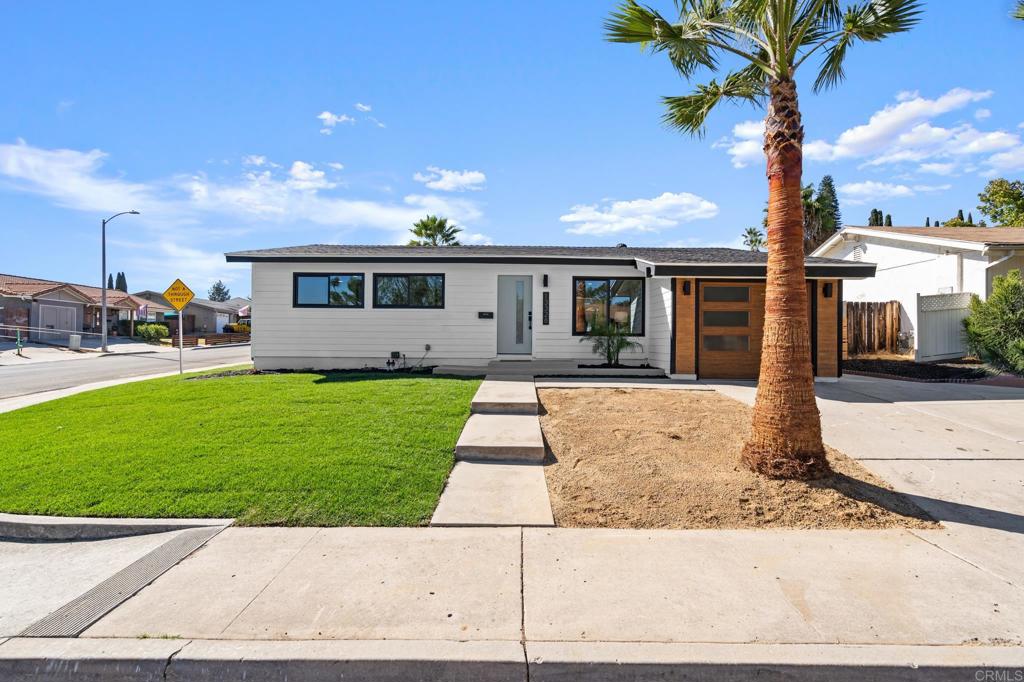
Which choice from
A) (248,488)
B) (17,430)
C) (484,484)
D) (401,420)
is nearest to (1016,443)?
(484,484)

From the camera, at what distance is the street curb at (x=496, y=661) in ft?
7.41

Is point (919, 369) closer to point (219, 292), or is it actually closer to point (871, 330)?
point (871, 330)

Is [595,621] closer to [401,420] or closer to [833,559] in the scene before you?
[833,559]

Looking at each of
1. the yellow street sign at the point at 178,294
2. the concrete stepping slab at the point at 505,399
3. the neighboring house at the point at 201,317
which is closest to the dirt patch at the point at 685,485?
the concrete stepping slab at the point at 505,399

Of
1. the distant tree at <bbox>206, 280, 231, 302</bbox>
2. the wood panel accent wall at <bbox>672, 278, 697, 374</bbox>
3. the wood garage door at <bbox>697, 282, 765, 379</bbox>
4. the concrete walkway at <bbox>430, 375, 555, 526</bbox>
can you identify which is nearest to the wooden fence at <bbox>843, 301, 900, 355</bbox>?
the wood garage door at <bbox>697, 282, 765, 379</bbox>

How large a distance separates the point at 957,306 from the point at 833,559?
14841 millimetres

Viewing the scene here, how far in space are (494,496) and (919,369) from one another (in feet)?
40.9

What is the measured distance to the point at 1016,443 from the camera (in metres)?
5.88

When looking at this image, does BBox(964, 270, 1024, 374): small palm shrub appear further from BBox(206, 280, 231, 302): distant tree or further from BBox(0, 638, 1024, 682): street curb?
BBox(206, 280, 231, 302): distant tree

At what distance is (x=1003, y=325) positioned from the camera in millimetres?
10281

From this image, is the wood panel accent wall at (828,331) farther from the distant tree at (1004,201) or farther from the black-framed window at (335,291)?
the distant tree at (1004,201)

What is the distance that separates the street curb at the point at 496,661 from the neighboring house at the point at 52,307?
35.4m

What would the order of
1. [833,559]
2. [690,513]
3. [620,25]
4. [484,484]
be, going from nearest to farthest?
[833,559]
[690,513]
[484,484]
[620,25]

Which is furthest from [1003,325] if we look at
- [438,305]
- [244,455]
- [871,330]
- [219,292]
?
[219,292]
